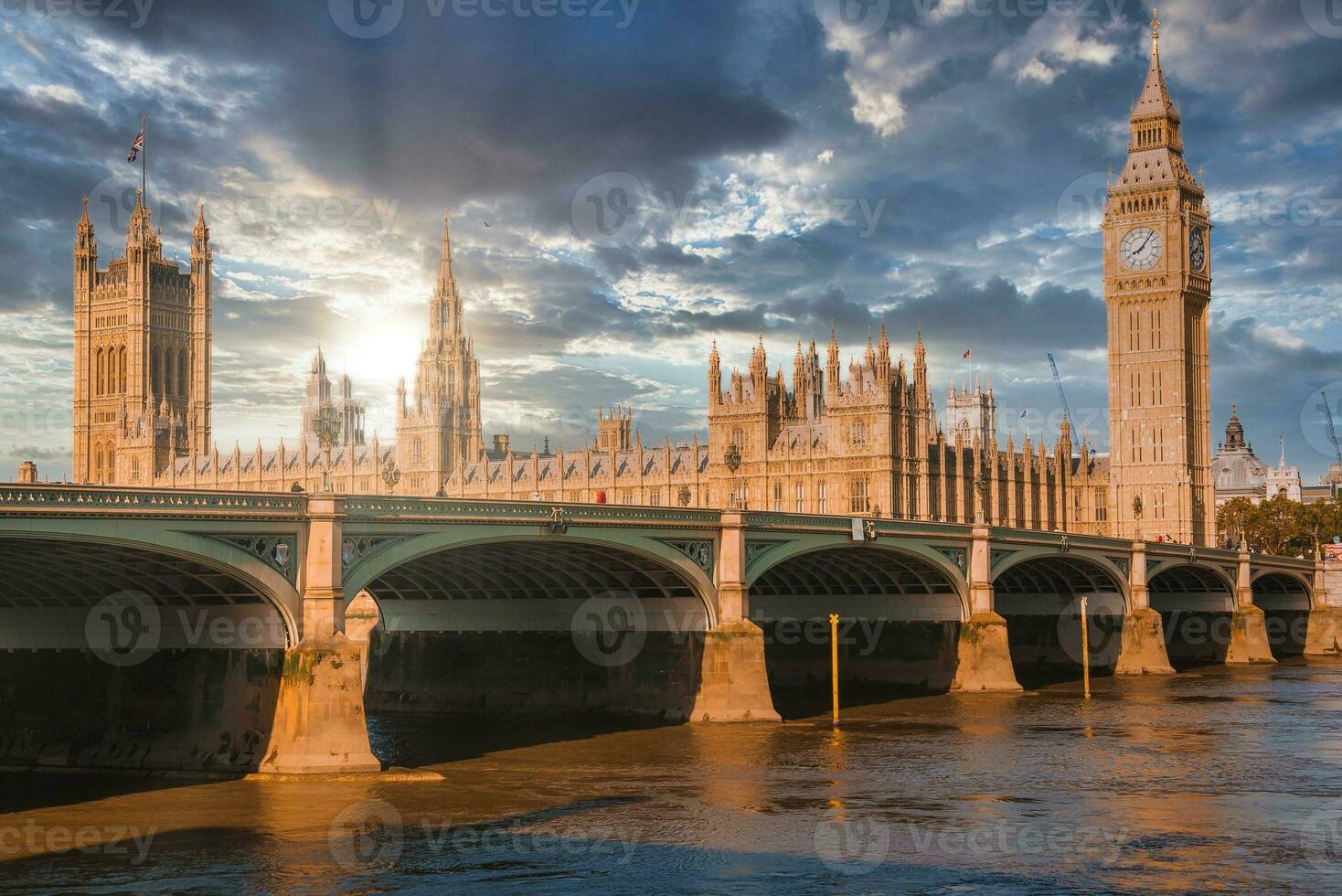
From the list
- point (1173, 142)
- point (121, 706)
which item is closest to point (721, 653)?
point (121, 706)

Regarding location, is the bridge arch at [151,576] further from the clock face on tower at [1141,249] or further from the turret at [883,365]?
the clock face on tower at [1141,249]

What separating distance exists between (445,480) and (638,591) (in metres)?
107

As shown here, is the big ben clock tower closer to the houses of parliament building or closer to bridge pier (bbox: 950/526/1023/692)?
the houses of parliament building

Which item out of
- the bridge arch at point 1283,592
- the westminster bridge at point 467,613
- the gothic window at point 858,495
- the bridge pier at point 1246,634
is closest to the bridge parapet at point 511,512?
the westminster bridge at point 467,613

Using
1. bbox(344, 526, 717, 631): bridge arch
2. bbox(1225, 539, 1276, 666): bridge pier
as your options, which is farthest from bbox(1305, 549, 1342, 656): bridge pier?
bbox(344, 526, 717, 631): bridge arch

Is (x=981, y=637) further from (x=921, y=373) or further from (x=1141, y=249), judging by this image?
(x=1141, y=249)

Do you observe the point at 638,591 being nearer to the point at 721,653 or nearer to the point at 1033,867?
the point at 721,653

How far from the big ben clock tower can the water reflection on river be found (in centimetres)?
8765

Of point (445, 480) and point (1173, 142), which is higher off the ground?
point (1173, 142)

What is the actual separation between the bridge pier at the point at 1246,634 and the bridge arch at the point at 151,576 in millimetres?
74911

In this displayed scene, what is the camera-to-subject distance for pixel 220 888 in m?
31.7

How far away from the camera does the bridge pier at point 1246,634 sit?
103938 mm

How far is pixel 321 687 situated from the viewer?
43812 millimetres

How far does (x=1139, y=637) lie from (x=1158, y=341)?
62.4 meters
